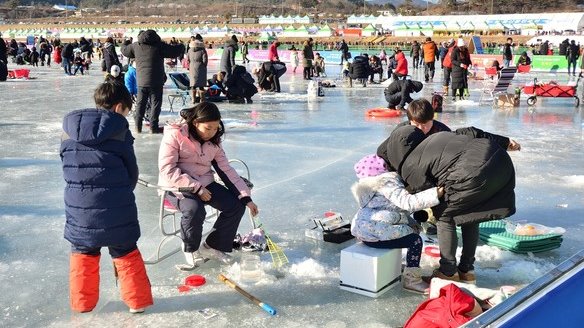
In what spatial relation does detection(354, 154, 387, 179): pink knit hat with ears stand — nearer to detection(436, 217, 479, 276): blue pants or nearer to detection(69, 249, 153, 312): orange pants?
detection(436, 217, 479, 276): blue pants

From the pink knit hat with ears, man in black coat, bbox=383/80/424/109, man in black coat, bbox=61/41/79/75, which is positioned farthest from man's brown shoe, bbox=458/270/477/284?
man in black coat, bbox=61/41/79/75

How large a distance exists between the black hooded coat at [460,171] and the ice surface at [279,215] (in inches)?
22.4

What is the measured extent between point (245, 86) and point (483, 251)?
10060 millimetres

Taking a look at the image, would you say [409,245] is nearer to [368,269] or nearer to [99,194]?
[368,269]

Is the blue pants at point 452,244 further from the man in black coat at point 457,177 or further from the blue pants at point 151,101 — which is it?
the blue pants at point 151,101

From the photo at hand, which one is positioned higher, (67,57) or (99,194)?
(67,57)

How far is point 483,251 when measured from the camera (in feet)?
14.4

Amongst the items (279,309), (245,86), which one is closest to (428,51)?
Result: (245,86)

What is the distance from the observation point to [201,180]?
404cm

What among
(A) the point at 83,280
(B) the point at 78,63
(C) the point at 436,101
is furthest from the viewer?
(B) the point at 78,63

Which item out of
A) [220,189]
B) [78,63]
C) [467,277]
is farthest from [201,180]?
[78,63]

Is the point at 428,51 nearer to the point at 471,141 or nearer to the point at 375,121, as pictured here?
the point at 375,121

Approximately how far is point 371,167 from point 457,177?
1.66 ft

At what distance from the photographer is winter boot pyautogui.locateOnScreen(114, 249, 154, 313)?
3.31m
